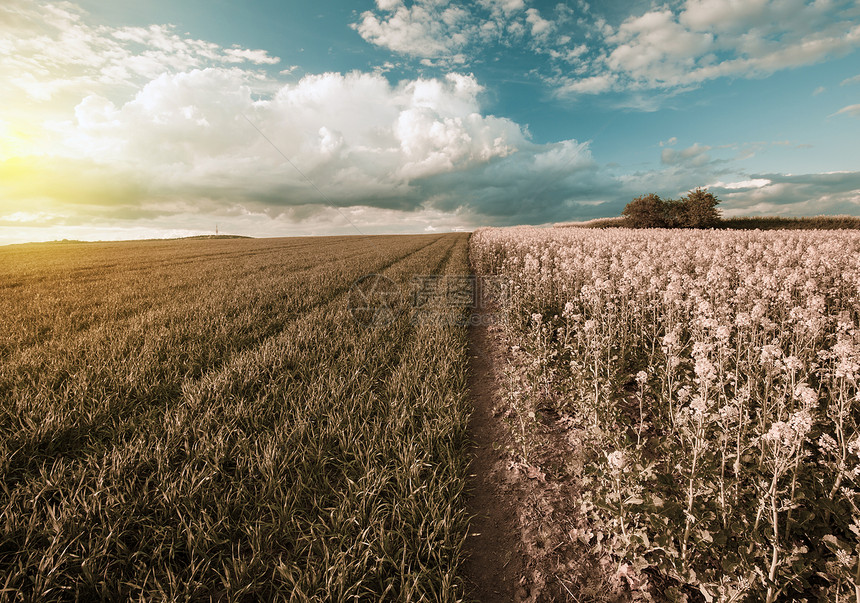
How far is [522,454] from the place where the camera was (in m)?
4.04

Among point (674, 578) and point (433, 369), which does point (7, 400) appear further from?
point (674, 578)

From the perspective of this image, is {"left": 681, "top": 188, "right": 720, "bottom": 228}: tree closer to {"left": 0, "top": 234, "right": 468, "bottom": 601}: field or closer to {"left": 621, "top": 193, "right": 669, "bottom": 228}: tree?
{"left": 621, "top": 193, "right": 669, "bottom": 228}: tree

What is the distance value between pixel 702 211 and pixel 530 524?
61.6 meters

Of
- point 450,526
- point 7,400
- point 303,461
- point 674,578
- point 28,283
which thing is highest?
point 28,283

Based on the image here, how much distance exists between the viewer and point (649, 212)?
54.8m

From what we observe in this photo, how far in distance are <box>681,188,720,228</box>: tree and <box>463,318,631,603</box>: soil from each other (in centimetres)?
5938

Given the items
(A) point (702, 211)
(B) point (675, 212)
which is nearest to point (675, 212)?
(B) point (675, 212)

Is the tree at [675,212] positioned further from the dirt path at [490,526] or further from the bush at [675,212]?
the dirt path at [490,526]

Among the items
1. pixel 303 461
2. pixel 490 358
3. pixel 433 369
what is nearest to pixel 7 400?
pixel 303 461

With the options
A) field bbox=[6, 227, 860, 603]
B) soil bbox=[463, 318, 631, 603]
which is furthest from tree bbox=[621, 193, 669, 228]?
soil bbox=[463, 318, 631, 603]

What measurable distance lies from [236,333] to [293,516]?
5289mm

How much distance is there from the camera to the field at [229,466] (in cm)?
248

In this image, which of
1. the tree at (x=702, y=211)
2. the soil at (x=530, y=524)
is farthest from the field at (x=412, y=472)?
the tree at (x=702, y=211)

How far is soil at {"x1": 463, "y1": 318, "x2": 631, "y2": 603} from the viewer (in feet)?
8.48
